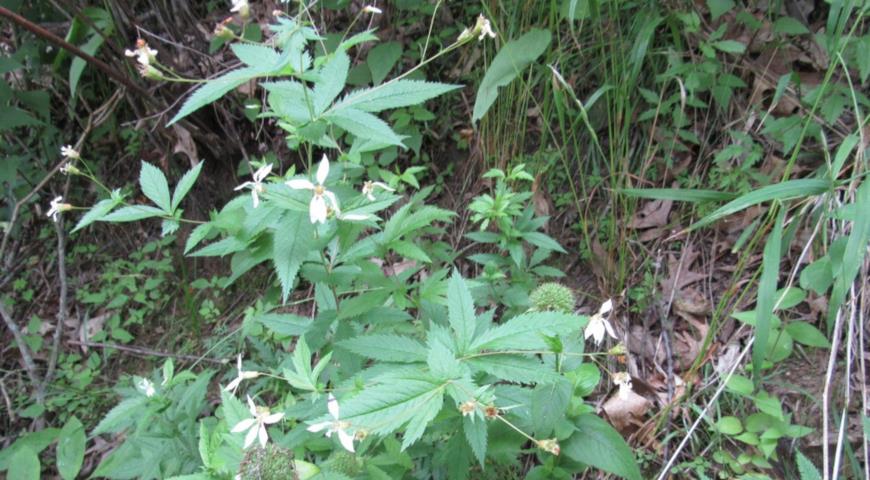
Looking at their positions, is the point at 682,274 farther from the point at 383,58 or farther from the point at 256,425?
the point at 256,425

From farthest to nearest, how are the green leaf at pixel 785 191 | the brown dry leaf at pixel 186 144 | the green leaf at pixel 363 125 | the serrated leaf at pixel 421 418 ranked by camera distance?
the brown dry leaf at pixel 186 144, the green leaf at pixel 785 191, the green leaf at pixel 363 125, the serrated leaf at pixel 421 418

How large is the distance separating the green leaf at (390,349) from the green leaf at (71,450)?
5.67 ft

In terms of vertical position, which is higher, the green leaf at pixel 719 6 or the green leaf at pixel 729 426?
the green leaf at pixel 719 6

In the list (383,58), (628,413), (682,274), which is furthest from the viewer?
(383,58)

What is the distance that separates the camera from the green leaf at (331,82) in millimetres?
1154

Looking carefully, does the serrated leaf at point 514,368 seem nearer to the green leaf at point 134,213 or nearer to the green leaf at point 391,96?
the green leaf at point 391,96

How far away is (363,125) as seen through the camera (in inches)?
44.0

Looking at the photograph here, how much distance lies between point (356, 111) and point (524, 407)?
0.69 metres

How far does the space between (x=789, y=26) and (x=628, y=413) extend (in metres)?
1.50

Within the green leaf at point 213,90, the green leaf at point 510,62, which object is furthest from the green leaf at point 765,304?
the green leaf at point 213,90

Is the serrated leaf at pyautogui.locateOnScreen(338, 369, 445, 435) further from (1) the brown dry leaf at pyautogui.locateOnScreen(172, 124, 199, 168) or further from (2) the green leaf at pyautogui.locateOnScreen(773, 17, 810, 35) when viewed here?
(1) the brown dry leaf at pyautogui.locateOnScreen(172, 124, 199, 168)

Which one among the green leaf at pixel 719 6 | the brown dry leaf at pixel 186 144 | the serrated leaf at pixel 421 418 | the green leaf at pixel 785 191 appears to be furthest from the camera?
the brown dry leaf at pixel 186 144

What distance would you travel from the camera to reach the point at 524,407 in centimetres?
121

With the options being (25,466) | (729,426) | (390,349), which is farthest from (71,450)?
(729,426)
